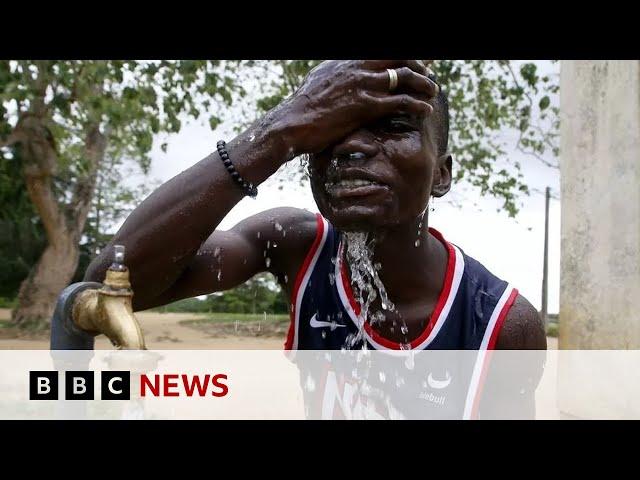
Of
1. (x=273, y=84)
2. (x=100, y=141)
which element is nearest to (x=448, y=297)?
(x=273, y=84)

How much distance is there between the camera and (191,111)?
296 inches

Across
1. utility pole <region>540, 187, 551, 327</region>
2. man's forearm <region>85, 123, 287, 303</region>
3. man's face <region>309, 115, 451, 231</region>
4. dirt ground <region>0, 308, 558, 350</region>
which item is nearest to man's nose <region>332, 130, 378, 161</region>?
man's face <region>309, 115, 451, 231</region>

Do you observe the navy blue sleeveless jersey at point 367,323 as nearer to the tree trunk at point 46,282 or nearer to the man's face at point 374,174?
the man's face at point 374,174

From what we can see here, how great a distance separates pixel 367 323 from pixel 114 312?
1051 mm

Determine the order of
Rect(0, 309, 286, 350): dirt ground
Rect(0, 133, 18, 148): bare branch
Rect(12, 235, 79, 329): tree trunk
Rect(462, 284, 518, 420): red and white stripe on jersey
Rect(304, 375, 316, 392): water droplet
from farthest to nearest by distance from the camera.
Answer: Rect(0, 309, 286, 350): dirt ground, Rect(12, 235, 79, 329): tree trunk, Rect(0, 133, 18, 148): bare branch, Rect(304, 375, 316, 392): water droplet, Rect(462, 284, 518, 420): red and white stripe on jersey

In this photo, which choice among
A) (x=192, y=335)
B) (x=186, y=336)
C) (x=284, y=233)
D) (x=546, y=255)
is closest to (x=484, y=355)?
(x=284, y=233)

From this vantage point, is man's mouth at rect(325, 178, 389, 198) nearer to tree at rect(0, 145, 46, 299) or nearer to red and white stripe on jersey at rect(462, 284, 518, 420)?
red and white stripe on jersey at rect(462, 284, 518, 420)

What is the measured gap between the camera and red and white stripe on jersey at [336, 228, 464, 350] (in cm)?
204

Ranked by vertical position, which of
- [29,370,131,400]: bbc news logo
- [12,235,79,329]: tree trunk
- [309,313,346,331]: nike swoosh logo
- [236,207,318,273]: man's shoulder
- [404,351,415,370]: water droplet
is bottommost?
[12,235,79,329]: tree trunk

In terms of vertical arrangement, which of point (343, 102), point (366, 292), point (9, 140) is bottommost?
point (366, 292)

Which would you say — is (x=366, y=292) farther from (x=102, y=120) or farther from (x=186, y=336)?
(x=186, y=336)

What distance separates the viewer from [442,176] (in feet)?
6.90

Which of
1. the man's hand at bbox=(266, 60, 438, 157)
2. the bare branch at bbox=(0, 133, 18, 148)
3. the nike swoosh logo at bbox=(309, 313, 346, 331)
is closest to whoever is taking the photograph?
the man's hand at bbox=(266, 60, 438, 157)

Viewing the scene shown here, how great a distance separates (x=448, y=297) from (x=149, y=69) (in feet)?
16.8
